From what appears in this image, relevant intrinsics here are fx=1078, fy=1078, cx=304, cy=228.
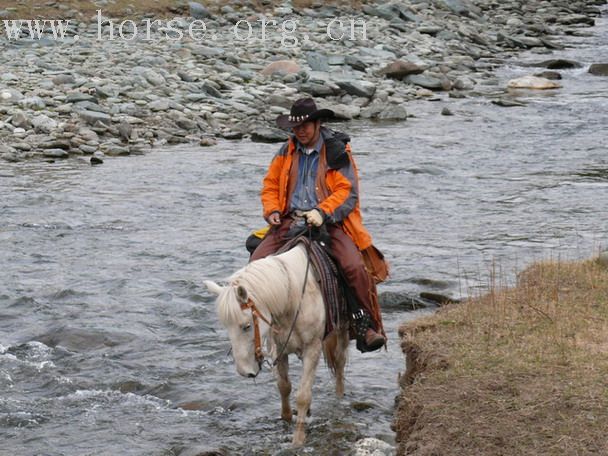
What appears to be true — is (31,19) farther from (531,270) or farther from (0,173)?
(531,270)

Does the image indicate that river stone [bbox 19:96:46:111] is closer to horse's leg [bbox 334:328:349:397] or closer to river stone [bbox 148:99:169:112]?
river stone [bbox 148:99:169:112]

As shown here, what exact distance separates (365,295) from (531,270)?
11.7 ft

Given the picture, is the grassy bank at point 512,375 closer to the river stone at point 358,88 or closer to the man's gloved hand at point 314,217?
the man's gloved hand at point 314,217

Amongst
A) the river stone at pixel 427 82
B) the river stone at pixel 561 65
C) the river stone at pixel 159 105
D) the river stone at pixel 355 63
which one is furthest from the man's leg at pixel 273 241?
the river stone at pixel 561 65

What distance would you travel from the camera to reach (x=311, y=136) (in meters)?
9.45

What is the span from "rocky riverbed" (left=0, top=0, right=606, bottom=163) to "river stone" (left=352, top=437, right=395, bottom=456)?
13934 mm

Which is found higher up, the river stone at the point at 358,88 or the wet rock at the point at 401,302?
the wet rock at the point at 401,302

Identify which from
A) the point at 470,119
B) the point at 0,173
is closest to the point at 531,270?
the point at 0,173

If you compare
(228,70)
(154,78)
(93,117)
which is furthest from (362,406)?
(228,70)

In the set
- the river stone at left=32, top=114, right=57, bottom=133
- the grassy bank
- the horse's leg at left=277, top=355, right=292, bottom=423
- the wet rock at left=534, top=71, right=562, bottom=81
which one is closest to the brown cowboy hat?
the horse's leg at left=277, top=355, right=292, bottom=423

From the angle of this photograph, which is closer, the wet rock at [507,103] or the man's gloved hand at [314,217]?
the man's gloved hand at [314,217]

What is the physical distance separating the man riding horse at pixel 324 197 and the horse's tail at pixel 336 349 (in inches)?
9.5

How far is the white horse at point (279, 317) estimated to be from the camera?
8266 millimetres

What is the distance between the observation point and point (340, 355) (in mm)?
10109
